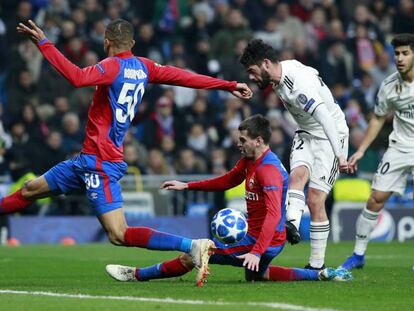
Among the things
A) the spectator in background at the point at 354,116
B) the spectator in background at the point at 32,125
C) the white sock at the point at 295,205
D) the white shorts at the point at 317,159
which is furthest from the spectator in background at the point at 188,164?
the white sock at the point at 295,205

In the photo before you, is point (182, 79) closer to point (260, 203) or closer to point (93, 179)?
point (93, 179)

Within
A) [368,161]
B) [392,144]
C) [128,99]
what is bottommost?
[368,161]

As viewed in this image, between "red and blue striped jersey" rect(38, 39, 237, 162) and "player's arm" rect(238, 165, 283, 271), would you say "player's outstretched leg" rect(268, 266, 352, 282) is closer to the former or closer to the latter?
"player's arm" rect(238, 165, 283, 271)

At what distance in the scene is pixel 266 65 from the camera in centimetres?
1092

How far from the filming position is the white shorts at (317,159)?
11.5 metres

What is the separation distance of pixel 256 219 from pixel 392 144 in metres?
3.05

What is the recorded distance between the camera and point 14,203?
10.3m

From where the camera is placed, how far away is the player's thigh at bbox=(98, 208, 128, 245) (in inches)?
388

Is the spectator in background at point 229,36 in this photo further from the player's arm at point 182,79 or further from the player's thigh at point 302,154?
the player's arm at point 182,79

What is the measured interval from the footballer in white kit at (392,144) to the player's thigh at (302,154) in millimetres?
879

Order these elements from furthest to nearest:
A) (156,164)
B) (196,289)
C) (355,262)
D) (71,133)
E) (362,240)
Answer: (156,164) < (71,133) < (362,240) < (355,262) < (196,289)

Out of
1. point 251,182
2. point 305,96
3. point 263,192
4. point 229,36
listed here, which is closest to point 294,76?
point 305,96

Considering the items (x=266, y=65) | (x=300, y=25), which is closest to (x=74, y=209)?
(x=300, y=25)

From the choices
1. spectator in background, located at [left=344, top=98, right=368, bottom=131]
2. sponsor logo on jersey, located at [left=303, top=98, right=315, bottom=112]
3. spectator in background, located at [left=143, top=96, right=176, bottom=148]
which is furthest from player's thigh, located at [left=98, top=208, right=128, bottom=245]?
spectator in background, located at [left=344, top=98, right=368, bottom=131]
